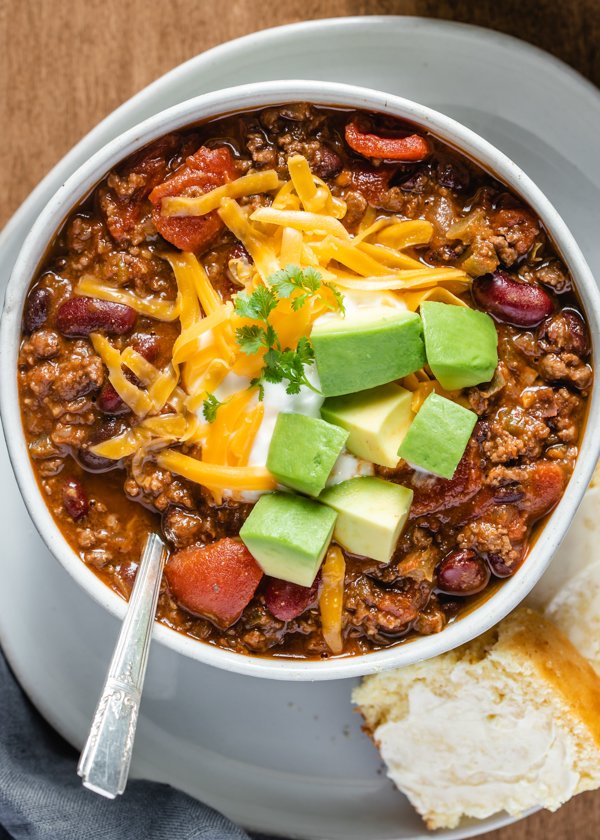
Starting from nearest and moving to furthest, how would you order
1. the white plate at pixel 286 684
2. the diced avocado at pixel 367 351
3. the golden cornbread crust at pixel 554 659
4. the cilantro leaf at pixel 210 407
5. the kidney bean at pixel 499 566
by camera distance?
the diced avocado at pixel 367 351 < the cilantro leaf at pixel 210 407 < the kidney bean at pixel 499 566 < the white plate at pixel 286 684 < the golden cornbread crust at pixel 554 659

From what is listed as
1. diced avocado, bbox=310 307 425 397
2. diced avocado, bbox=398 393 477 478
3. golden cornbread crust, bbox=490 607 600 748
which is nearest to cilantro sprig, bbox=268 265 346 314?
diced avocado, bbox=310 307 425 397

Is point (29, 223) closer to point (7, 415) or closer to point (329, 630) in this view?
point (7, 415)

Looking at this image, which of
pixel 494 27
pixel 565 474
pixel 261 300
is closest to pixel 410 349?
pixel 261 300

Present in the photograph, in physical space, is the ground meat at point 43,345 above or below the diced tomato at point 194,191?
below

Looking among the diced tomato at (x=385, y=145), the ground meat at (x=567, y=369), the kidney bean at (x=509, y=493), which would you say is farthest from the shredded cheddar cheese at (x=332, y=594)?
the diced tomato at (x=385, y=145)

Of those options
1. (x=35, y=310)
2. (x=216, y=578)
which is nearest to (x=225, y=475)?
(x=216, y=578)

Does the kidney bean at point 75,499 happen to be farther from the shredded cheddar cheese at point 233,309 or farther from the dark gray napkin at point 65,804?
the dark gray napkin at point 65,804
